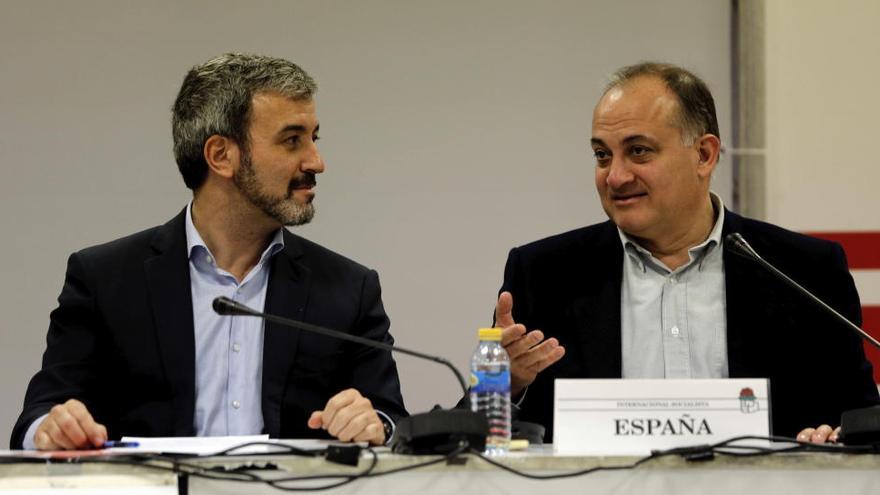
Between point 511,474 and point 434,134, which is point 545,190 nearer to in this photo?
point 434,134

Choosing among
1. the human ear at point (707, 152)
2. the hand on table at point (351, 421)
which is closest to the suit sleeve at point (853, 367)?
the human ear at point (707, 152)

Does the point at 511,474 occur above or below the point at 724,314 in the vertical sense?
below

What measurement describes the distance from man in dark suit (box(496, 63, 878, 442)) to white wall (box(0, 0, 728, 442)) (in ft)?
3.34

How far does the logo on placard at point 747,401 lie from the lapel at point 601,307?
811 mm

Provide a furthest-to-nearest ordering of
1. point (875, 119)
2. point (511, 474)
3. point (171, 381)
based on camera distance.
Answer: point (875, 119) → point (171, 381) → point (511, 474)

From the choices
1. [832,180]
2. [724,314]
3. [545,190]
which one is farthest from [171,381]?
[832,180]

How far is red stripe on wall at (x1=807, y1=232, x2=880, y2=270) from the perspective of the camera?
3.78m

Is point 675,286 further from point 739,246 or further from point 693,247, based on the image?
point 739,246

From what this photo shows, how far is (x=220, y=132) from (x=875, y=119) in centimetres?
211

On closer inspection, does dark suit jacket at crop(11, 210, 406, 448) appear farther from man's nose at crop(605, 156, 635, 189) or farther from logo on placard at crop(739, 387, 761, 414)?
logo on placard at crop(739, 387, 761, 414)

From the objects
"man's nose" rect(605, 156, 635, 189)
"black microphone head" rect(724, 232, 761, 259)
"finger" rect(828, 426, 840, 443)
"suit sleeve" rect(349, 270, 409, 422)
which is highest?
"man's nose" rect(605, 156, 635, 189)

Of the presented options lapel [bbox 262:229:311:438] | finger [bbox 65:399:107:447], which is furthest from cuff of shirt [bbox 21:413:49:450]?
lapel [bbox 262:229:311:438]

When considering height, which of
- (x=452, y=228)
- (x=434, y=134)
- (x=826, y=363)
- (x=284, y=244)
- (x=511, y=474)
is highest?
(x=434, y=134)

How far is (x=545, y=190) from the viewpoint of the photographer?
3916 millimetres
